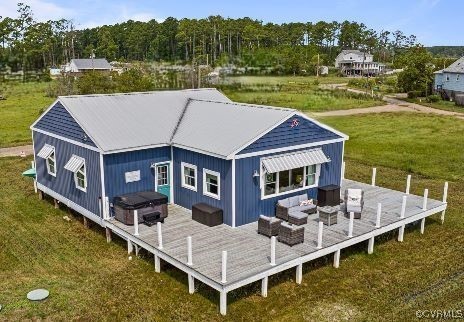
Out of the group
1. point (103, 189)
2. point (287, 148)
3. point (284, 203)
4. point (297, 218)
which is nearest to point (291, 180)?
point (284, 203)

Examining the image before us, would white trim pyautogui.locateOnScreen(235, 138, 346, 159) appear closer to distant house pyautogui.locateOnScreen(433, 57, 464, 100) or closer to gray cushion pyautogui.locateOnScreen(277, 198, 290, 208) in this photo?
gray cushion pyautogui.locateOnScreen(277, 198, 290, 208)

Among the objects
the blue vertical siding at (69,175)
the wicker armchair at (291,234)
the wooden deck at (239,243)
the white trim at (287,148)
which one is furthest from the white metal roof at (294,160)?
the blue vertical siding at (69,175)

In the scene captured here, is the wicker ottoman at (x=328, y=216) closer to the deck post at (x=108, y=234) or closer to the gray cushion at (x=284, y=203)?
the gray cushion at (x=284, y=203)

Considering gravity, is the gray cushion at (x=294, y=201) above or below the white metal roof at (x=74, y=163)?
below

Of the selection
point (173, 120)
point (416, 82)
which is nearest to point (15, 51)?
point (416, 82)

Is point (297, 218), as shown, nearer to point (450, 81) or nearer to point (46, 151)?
point (46, 151)

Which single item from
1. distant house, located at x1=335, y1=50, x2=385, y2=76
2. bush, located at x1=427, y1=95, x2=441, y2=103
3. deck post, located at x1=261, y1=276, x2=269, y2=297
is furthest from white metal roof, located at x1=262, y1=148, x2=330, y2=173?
distant house, located at x1=335, y1=50, x2=385, y2=76

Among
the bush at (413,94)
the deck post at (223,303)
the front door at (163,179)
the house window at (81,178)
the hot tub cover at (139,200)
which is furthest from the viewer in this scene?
the bush at (413,94)

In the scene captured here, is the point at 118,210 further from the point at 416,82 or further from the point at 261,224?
the point at 416,82
